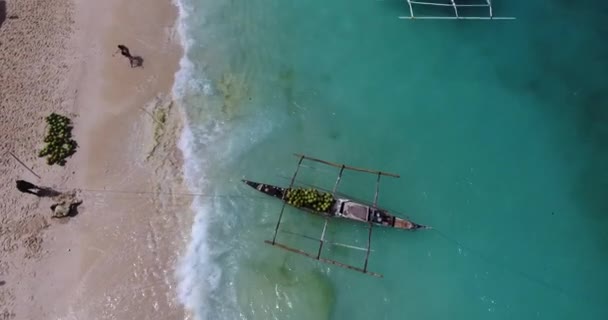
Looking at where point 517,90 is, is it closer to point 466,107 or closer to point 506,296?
point 466,107

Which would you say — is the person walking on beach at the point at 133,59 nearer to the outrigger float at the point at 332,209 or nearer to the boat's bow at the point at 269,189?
the boat's bow at the point at 269,189

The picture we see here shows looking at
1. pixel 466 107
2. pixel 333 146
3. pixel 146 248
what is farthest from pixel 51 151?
pixel 466 107

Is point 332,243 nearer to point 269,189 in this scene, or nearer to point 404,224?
A: point 404,224

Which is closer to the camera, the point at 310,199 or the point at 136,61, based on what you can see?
the point at 310,199

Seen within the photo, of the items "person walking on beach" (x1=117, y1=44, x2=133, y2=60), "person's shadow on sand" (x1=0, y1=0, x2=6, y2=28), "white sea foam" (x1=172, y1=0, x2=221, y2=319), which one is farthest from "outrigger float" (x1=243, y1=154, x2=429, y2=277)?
"person's shadow on sand" (x1=0, y1=0, x2=6, y2=28)

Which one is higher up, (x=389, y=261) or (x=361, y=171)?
(x=361, y=171)

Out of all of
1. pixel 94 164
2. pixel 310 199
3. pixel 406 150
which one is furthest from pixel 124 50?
pixel 406 150

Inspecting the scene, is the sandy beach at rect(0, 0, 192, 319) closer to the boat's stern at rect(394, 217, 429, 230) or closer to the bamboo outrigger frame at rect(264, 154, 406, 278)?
the bamboo outrigger frame at rect(264, 154, 406, 278)
